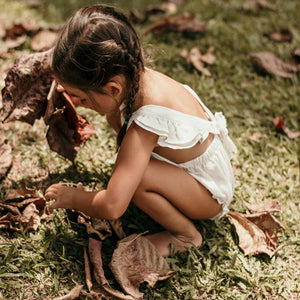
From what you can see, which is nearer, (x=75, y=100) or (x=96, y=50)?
(x=96, y=50)

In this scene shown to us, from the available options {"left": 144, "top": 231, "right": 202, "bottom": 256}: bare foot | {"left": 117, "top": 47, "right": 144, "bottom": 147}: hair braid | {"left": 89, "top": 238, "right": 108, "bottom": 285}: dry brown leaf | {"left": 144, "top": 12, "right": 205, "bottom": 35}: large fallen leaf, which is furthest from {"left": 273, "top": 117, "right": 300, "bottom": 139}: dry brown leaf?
{"left": 89, "top": 238, "right": 108, "bottom": 285}: dry brown leaf

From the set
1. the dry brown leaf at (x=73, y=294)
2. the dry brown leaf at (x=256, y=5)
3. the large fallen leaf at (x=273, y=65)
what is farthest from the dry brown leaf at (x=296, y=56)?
the dry brown leaf at (x=73, y=294)

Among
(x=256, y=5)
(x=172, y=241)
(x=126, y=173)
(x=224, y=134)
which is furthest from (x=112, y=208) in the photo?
(x=256, y=5)

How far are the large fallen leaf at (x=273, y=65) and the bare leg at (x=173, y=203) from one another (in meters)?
1.45

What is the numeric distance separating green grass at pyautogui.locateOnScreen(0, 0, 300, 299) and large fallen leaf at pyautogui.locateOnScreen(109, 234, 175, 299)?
0.07 metres

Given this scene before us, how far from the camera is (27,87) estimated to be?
1851mm

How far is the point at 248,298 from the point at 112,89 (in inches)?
42.0

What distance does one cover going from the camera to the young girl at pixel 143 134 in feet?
4.66

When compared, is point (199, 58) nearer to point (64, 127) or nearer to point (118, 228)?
point (64, 127)

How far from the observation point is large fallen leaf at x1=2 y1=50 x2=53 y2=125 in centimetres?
180

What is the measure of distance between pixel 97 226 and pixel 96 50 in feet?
2.64

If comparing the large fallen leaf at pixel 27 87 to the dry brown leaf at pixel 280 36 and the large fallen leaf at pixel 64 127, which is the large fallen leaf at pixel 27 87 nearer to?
the large fallen leaf at pixel 64 127

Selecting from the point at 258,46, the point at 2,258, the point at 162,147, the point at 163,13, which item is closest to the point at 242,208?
the point at 162,147

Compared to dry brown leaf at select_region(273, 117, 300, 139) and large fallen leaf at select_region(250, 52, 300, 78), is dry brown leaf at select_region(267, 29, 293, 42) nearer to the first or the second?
large fallen leaf at select_region(250, 52, 300, 78)
